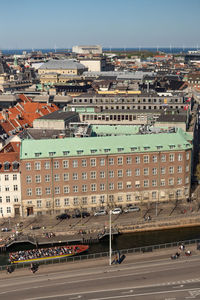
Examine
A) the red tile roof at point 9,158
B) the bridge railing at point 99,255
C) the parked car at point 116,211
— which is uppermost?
the red tile roof at point 9,158

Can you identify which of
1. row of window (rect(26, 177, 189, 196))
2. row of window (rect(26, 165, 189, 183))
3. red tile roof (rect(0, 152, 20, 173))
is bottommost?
row of window (rect(26, 177, 189, 196))

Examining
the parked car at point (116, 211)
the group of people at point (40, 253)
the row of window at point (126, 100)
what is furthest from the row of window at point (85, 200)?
the row of window at point (126, 100)

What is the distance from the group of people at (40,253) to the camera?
272 ft

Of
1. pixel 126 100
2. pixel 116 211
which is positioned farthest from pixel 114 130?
pixel 126 100

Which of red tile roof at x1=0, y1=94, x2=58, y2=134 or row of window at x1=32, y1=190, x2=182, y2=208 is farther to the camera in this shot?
red tile roof at x1=0, y1=94, x2=58, y2=134

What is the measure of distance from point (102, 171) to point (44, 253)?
1062 inches

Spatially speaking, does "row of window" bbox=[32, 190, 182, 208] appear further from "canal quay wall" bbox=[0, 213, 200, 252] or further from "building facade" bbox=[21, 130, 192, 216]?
"canal quay wall" bbox=[0, 213, 200, 252]

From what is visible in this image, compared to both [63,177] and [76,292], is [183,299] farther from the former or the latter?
[63,177]

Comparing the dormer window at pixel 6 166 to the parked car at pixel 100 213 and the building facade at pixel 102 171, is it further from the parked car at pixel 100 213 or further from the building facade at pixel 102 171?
the parked car at pixel 100 213

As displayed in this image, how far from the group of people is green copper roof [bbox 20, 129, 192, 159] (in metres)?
23.7

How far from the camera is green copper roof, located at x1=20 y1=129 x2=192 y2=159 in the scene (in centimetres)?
9981

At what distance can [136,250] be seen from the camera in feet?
284

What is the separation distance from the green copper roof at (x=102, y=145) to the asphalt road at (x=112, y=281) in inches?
1187

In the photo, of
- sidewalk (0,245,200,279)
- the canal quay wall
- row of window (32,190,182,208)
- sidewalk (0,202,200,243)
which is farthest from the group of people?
row of window (32,190,182,208)
